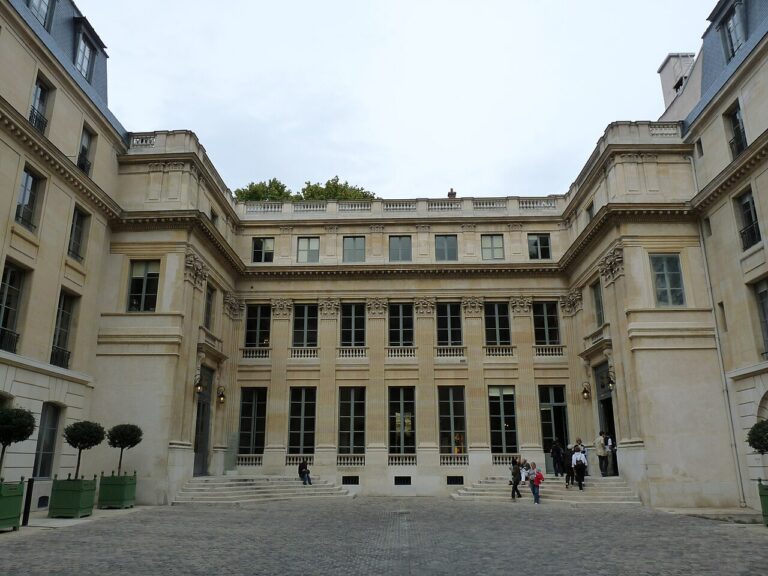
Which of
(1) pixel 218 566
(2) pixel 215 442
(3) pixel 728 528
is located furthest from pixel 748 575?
(2) pixel 215 442

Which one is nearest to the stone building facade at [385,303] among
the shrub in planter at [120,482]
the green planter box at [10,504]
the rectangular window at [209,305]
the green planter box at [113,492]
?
the rectangular window at [209,305]

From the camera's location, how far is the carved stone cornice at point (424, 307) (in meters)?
27.0

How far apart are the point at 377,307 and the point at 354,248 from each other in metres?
3.24

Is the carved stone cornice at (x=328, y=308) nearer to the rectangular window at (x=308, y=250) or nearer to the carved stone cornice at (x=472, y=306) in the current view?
the rectangular window at (x=308, y=250)

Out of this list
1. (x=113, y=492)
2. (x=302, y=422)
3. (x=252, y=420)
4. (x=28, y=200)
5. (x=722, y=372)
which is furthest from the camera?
(x=252, y=420)

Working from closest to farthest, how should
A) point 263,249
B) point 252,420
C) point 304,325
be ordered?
point 252,420 → point 304,325 → point 263,249

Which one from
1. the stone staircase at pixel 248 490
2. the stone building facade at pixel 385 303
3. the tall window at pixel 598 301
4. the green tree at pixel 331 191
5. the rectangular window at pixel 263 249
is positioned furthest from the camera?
the green tree at pixel 331 191

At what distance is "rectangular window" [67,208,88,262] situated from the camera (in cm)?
1962

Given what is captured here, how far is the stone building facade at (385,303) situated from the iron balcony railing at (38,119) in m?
0.10

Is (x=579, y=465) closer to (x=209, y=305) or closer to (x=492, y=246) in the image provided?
(x=492, y=246)

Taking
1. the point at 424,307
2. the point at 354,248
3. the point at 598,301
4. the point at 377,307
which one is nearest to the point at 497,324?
the point at 424,307

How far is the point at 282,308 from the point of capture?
27.3 m

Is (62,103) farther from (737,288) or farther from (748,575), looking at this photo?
(737,288)

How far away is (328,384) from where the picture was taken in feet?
85.8
